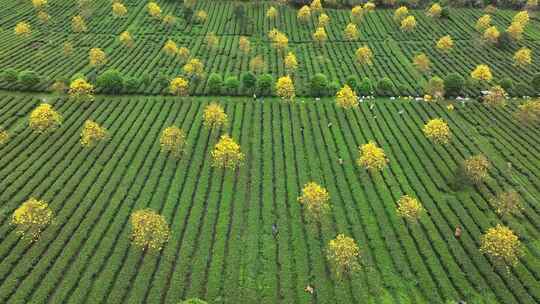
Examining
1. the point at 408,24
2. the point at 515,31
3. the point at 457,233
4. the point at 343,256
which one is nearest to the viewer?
the point at 343,256

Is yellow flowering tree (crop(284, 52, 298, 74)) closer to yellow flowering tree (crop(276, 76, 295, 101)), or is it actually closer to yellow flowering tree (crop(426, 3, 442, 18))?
yellow flowering tree (crop(276, 76, 295, 101))

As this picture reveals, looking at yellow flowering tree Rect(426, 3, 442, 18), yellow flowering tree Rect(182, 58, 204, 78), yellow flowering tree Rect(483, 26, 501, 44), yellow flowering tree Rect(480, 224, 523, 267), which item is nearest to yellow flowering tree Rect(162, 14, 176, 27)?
yellow flowering tree Rect(182, 58, 204, 78)

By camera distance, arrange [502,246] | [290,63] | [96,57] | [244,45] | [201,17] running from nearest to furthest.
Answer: [502,246], [290,63], [96,57], [244,45], [201,17]

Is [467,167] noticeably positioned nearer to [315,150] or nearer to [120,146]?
[315,150]

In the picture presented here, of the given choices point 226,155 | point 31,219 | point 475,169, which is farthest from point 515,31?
point 31,219

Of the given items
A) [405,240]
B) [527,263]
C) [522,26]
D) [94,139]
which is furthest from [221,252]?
[522,26]

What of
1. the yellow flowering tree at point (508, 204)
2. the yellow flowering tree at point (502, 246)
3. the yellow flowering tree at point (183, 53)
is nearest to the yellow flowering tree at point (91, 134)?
the yellow flowering tree at point (183, 53)

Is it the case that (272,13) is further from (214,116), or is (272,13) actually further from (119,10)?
(214,116)
